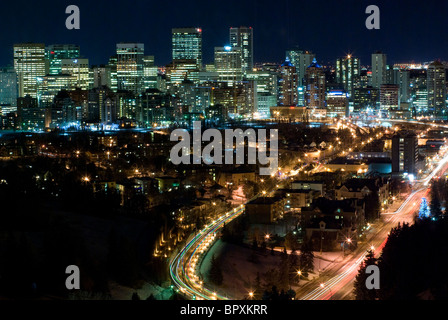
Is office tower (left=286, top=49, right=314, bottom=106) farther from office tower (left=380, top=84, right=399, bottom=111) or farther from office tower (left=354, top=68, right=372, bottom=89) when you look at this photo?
office tower (left=380, top=84, right=399, bottom=111)

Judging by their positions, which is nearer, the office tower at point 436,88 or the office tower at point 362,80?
the office tower at point 436,88

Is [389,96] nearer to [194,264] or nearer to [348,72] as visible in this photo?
[348,72]

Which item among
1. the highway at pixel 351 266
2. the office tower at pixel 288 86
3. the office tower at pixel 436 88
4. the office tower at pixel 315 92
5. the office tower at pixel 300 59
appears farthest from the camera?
the office tower at pixel 300 59

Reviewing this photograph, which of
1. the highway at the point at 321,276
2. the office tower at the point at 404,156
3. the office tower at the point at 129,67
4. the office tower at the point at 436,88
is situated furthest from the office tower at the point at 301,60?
the highway at the point at 321,276

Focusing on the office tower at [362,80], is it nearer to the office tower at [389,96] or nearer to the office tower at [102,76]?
the office tower at [389,96]

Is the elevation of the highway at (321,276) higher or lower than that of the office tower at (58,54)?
lower
